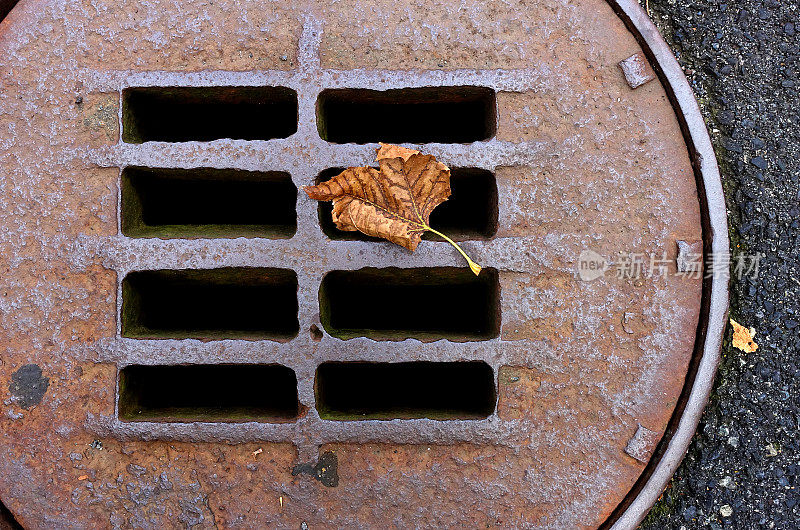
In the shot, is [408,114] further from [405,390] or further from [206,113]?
[405,390]

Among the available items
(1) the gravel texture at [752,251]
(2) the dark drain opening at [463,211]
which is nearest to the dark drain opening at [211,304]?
(2) the dark drain opening at [463,211]

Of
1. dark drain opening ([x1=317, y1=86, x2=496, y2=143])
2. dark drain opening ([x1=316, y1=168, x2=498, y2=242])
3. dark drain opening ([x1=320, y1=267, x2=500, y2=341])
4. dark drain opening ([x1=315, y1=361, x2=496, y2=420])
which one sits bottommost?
dark drain opening ([x1=315, y1=361, x2=496, y2=420])

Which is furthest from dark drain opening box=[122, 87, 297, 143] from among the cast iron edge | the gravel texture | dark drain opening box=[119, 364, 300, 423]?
the gravel texture

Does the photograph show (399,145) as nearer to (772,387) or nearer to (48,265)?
(48,265)

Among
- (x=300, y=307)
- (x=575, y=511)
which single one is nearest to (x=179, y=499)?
(x=300, y=307)

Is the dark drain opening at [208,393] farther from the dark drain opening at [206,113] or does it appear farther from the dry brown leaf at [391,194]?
the dark drain opening at [206,113]

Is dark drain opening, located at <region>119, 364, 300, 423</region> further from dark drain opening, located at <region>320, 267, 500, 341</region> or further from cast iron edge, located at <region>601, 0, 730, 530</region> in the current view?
cast iron edge, located at <region>601, 0, 730, 530</region>
